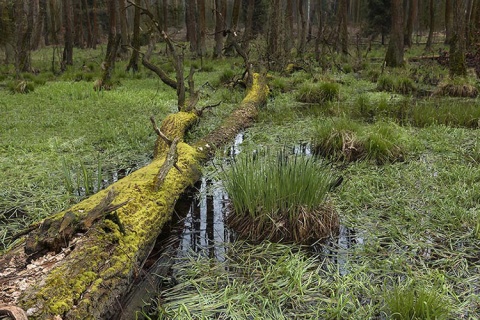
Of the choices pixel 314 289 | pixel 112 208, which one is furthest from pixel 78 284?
pixel 314 289

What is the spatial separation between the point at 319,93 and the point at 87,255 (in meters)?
7.06

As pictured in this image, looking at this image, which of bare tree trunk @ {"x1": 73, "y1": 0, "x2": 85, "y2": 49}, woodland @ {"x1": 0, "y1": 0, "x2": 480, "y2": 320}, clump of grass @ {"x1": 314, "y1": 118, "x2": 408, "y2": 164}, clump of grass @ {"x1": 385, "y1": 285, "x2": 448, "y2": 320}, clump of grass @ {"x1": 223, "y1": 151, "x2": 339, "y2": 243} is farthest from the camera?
bare tree trunk @ {"x1": 73, "y1": 0, "x2": 85, "y2": 49}

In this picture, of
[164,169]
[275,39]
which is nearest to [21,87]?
[275,39]

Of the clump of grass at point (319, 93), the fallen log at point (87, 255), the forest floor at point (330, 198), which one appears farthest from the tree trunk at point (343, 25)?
the fallen log at point (87, 255)

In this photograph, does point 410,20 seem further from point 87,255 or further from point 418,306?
point 87,255

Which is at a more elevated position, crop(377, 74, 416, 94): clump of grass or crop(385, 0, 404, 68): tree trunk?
crop(385, 0, 404, 68): tree trunk

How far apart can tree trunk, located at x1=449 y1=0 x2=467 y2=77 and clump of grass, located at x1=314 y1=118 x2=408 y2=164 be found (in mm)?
4832

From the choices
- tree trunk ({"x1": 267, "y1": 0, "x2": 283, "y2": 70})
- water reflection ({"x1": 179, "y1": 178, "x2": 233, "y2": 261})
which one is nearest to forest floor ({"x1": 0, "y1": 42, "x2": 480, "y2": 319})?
water reflection ({"x1": 179, "y1": 178, "x2": 233, "y2": 261})

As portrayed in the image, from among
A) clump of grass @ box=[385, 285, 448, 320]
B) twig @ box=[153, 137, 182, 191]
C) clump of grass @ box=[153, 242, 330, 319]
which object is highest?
twig @ box=[153, 137, 182, 191]

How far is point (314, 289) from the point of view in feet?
8.25

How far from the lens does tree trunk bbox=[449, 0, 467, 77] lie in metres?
9.00

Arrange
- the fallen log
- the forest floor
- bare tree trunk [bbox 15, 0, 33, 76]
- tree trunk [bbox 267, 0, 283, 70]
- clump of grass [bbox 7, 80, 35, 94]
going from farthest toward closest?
tree trunk [bbox 267, 0, 283, 70] → bare tree trunk [bbox 15, 0, 33, 76] → clump of grass [bbox 7, 80, 35, 94] → the forest floor → the fallen log

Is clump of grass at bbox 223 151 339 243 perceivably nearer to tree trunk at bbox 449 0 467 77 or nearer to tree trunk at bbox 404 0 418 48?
tree trunk at bbox 449 0 467 77

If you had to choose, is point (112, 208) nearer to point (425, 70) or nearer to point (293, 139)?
point (293, 139)
